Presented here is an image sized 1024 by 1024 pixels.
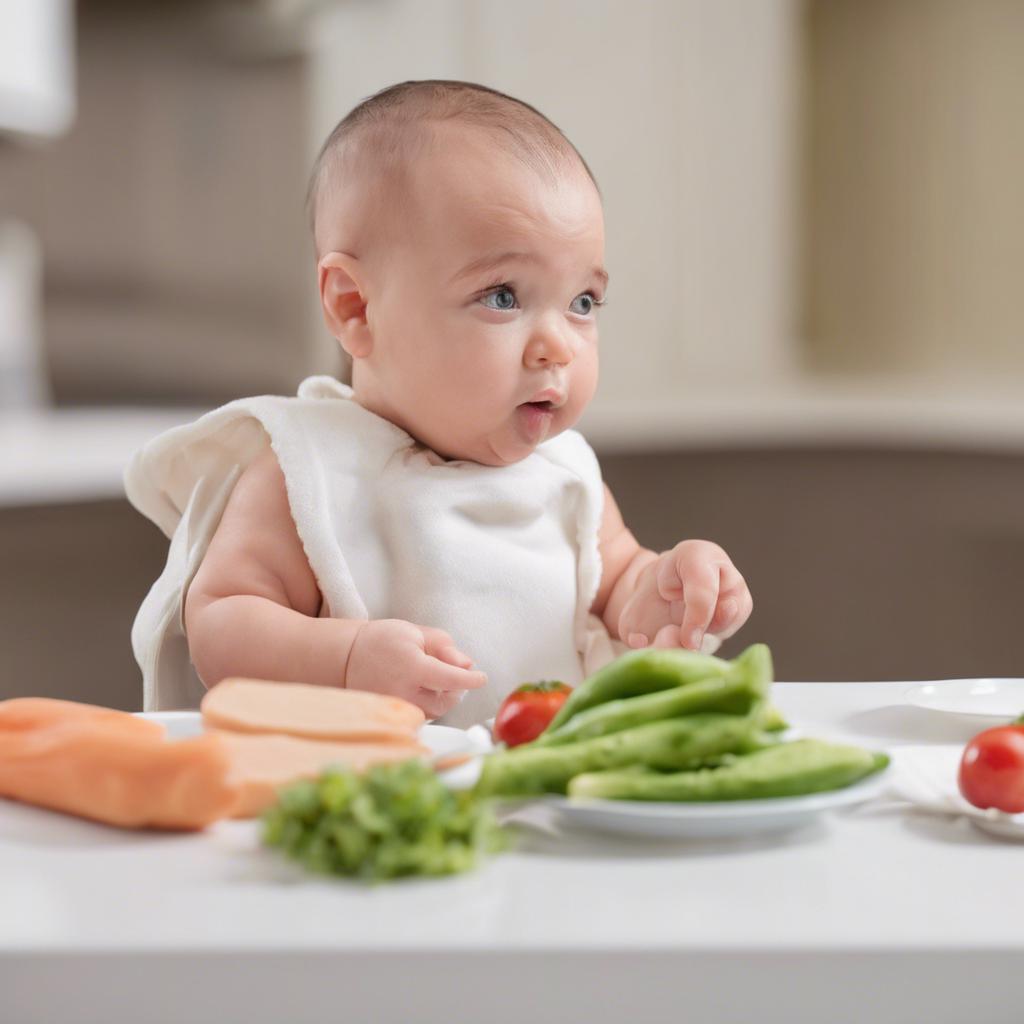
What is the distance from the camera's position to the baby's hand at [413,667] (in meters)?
1.01

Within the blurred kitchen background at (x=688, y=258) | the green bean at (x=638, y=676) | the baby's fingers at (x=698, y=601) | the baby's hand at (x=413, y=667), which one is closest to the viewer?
the green bean at (x=638, y=676)

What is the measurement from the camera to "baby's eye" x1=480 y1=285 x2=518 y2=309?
48.2 inches

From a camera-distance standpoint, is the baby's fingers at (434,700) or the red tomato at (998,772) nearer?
the red tomato at (998,772)

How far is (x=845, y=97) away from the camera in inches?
170

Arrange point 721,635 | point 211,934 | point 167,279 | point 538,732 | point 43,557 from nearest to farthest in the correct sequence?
point 211,934 < point 538,732 < point 721,635 < point 43,557 < point 167,279

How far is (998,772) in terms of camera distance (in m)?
0.79

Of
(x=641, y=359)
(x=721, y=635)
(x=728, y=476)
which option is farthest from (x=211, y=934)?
(x=641, y=359)

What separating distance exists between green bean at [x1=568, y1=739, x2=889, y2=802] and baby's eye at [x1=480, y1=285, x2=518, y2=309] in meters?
0.54

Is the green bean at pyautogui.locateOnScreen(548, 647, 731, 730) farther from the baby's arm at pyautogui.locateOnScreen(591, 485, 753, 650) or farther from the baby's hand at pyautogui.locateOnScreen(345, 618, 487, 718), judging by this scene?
the baby's arm at pyautogui.locateOnScreen(591, 485, 753, 650)

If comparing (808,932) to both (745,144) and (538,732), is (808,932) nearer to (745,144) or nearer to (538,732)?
(538,732)

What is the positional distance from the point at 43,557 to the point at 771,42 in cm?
268

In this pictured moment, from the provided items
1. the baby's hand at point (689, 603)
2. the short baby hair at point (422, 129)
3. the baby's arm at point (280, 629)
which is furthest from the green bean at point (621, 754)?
the short baby hair at point (422, 129)

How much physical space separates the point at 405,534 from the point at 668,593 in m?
0.22

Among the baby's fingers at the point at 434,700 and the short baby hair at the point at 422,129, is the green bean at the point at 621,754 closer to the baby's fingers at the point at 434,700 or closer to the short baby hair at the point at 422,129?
the baby's fingers at the point at 434,700
